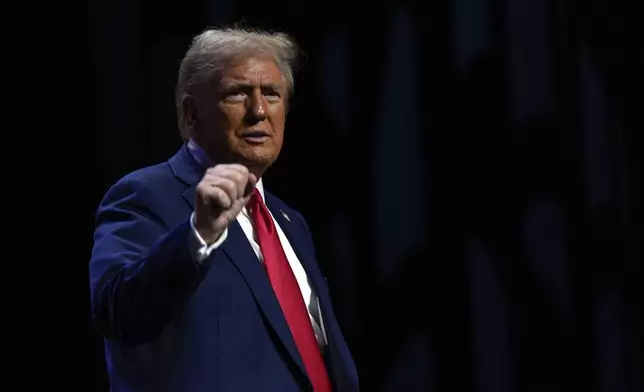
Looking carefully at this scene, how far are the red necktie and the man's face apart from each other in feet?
0.32

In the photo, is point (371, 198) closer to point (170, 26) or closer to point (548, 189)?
point (548, 189)

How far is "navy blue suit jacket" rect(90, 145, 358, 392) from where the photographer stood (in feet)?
3.55

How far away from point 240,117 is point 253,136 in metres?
0.03

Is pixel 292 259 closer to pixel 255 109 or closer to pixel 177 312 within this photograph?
pixel 255 109

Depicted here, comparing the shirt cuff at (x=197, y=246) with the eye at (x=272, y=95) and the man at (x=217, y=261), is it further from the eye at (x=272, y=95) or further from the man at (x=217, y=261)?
the eye at (x=272, y=95)

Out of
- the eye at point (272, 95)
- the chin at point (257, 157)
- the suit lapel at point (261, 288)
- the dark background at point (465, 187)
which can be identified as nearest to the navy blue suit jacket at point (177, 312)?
the suit lapel at point (261, 288)

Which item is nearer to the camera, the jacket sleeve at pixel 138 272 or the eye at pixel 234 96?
the jacket sleeve at pixel 138 272

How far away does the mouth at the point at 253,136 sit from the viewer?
134cm

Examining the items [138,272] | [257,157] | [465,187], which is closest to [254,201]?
[257,157]

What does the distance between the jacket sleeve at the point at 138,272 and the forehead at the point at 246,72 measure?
0.72 ft

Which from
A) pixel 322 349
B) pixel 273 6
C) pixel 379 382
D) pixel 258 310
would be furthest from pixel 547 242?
pixel 258 310

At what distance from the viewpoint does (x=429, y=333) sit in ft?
6.89

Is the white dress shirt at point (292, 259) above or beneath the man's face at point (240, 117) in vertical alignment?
beneath

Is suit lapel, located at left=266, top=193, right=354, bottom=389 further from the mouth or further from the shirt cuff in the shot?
the shirt cuff
